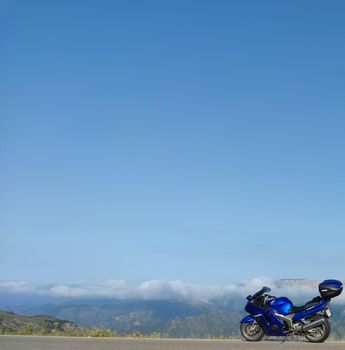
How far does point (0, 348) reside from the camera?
1551cm

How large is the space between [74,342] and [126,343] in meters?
1.45

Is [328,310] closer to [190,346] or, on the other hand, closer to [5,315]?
[190,346]

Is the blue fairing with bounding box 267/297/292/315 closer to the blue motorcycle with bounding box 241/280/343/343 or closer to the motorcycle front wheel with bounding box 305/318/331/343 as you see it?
the blue motorcycle with bounding box 241/280/343/343

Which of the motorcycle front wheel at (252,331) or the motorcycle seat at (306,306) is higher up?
the motorcycle seat at (306,306)

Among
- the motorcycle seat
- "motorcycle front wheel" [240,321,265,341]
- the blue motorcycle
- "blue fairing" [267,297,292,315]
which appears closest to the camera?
the blue motorcycle

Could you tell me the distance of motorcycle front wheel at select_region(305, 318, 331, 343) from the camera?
17.9 m

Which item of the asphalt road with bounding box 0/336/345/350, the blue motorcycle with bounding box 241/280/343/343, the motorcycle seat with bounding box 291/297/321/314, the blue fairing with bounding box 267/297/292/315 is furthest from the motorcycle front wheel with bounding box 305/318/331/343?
the blue fairing with bounding box 267/297/292/315

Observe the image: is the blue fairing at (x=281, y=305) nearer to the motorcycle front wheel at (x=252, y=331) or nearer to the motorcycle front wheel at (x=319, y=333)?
the motorcycle front wheel at (x=252, y=331)

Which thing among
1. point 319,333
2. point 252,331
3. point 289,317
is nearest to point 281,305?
point 289,317

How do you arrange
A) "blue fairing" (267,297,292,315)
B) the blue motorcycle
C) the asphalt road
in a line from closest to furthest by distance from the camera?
the asphalt road
the blue motorcycle
"blue fairing" (267,297,292,315)

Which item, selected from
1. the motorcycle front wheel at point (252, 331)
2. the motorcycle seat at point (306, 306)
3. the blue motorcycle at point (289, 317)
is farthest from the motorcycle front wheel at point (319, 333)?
the motorcycle front wheel at point (252, 331)

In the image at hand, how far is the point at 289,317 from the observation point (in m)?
18.6

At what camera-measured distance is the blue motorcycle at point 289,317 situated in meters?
18.0

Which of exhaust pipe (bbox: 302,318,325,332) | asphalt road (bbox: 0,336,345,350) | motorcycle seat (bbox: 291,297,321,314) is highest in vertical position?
motorcycle seat (bbox: 291,297,321,314)
